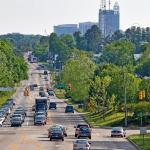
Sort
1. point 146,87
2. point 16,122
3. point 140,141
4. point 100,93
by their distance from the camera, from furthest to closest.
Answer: point 100,93, point 146,87, point 16,122, point 140,141

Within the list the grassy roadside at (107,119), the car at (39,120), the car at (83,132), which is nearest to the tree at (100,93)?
the grassy roadside at (107,119)

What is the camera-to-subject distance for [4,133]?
313ft

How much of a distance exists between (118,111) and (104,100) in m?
3.33

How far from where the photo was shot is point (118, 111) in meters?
128

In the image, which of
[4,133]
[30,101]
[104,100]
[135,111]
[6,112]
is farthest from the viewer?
[30,101]

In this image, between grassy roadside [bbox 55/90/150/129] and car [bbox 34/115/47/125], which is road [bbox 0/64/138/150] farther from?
grassy roadside [bbox 55/90/150/129]

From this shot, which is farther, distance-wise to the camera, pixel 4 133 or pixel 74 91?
pixel 74 91

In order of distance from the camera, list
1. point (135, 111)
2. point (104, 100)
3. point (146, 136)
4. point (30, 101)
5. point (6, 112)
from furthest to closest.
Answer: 1. point (30, 101)
2. point (6, 112)
3. point (104, 100)
4. point (135, 111)
5. point (146, 136)

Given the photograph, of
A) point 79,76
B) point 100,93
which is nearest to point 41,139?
point 100,93

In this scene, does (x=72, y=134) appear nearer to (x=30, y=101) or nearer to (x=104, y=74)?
(x=104, y=74)

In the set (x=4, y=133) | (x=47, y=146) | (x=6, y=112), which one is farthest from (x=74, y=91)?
(x=47, y=146)

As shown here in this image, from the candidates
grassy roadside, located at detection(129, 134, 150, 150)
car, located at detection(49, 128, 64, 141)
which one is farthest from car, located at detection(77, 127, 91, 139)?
grassy roadside, located at detection(129, 134, 150, 150)

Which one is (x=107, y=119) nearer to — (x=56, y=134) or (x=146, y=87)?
(x=146, y=87)

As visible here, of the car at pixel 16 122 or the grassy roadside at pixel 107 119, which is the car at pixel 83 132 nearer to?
the grassy roadside at pixel 107 119
